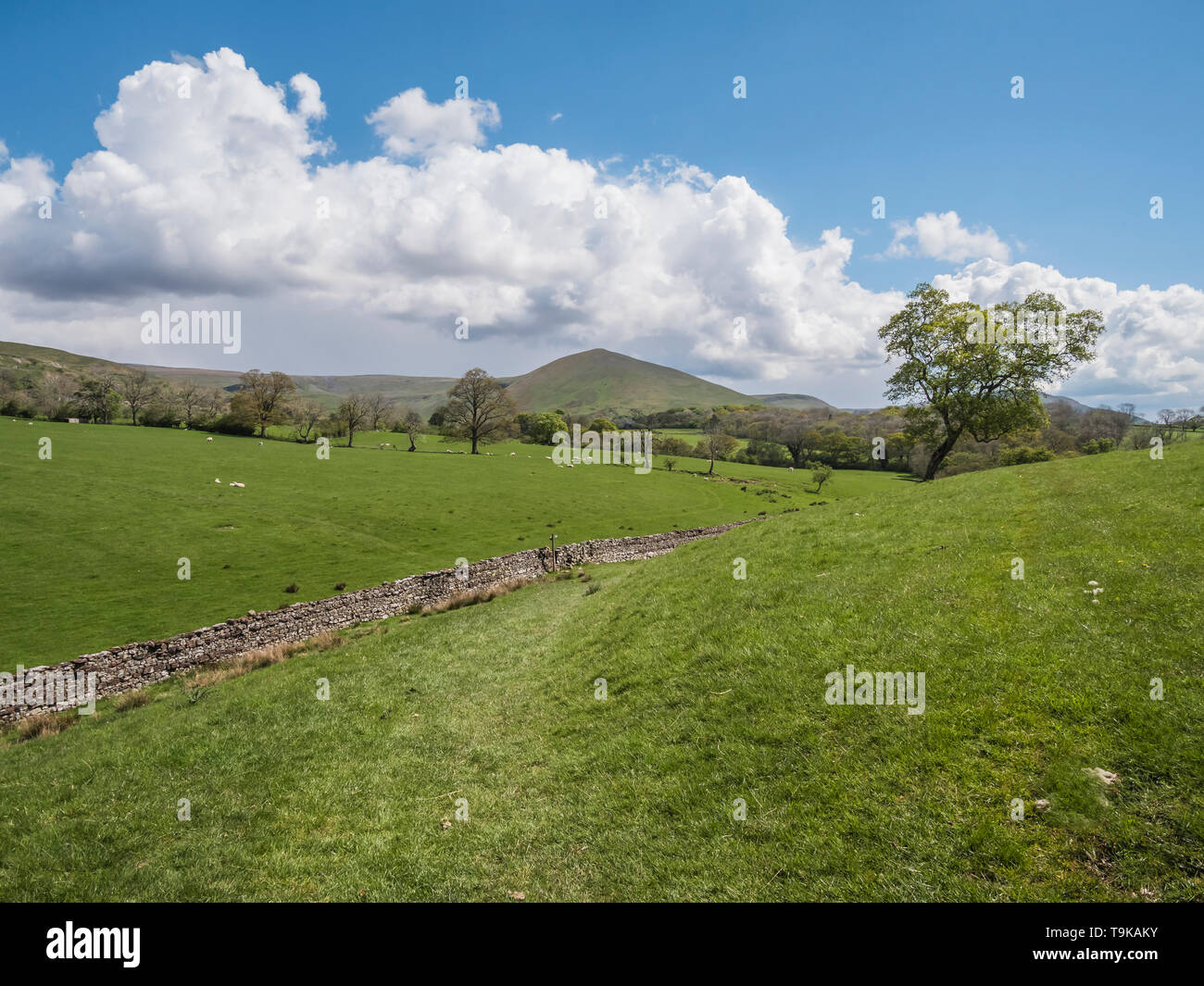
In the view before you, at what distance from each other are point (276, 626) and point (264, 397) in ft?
254

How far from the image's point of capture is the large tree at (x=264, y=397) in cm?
8938

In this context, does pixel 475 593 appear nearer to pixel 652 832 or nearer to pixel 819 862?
pixel 652 832

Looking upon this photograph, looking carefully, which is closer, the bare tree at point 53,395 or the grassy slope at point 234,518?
the grassy slope at point 234,518

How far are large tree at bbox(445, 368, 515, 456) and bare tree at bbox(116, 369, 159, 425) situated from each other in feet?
175

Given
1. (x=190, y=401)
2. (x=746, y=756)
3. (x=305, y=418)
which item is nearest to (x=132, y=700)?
(x=746, y=756)

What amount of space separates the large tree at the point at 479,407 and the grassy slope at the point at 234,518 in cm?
1952

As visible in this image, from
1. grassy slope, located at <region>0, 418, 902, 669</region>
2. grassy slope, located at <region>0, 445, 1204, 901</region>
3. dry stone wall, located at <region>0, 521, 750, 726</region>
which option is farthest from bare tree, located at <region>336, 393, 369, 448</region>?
grassy slope, located at <region>0, 445, 1204, 901</region>

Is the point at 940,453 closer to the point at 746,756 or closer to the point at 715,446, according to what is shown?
the point at 746,756

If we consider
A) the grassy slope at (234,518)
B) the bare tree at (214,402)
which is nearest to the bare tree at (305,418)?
the bare tree at (214,402)

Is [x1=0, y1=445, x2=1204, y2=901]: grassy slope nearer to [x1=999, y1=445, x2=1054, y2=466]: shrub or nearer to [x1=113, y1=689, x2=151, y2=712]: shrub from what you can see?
[x1=113, y1=689, x2=151, y2=712]: shrub

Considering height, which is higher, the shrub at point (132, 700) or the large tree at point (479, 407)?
the large tree at point (479, 407)

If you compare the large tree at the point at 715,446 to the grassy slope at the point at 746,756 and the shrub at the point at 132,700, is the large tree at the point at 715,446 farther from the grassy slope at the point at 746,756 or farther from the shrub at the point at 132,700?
the shrub at the point at 132,700
